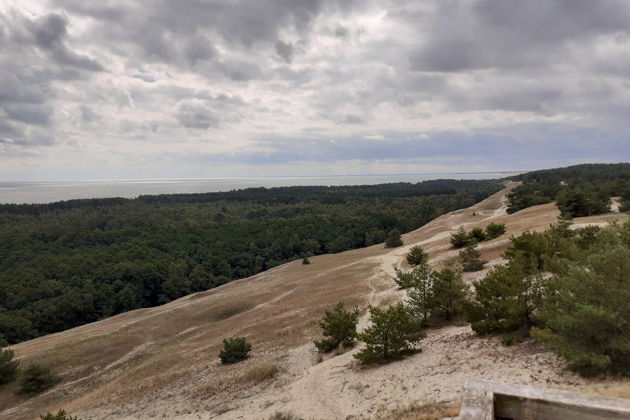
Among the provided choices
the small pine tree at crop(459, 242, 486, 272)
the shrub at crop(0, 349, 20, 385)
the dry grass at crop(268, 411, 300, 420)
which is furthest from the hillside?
the small pine tree at crop(459, 242, 486, 272)

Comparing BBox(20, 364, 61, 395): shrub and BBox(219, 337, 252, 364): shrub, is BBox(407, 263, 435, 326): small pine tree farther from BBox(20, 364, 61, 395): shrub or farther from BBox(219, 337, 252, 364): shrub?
BBox(20, 364, 61, 395): shrub

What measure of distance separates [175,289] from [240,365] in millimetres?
57284

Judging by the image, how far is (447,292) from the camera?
57.9 feet

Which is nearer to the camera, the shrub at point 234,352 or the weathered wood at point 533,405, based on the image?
the weathered wood at point 533,405

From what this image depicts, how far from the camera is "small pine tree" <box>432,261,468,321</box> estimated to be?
17547 millimetres

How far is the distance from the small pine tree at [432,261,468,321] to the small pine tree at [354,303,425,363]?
3573mm

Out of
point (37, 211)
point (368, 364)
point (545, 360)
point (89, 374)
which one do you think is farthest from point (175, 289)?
point (37, 211)

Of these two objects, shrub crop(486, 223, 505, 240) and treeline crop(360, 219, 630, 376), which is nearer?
treeline crop(360, 219, 630, 376)

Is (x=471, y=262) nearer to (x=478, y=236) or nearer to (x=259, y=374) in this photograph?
(x=478, y=236)

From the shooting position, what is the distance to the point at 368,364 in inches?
579

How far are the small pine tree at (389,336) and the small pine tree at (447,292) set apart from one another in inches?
141

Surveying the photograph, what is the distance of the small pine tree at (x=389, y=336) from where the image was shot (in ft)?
47.0

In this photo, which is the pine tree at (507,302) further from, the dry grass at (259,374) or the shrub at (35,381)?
the shrub at (35,381)

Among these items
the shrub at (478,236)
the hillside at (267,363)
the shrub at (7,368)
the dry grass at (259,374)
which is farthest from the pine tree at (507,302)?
the shrub at (7,368)
